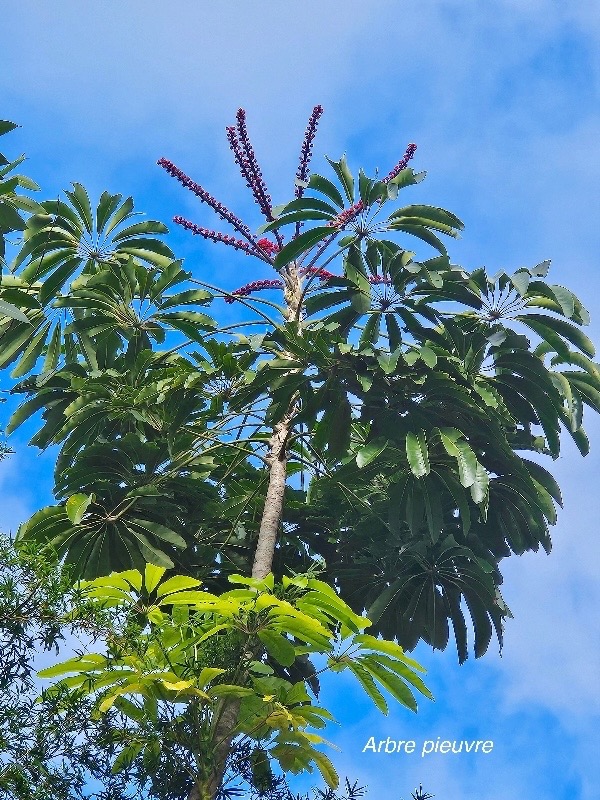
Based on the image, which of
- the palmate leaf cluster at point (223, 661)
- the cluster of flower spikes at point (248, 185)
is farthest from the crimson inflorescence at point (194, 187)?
the palmate leaf cluster at point (223, 661)

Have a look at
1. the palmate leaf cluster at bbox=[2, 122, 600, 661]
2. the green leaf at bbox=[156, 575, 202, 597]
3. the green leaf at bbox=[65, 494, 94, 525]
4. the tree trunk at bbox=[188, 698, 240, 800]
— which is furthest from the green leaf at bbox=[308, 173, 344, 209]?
the tree trunk at bbox=[188, 698, 240, 800]

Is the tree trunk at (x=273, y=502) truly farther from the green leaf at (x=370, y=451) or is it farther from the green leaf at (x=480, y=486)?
the green leaf at (x=480, y=486)

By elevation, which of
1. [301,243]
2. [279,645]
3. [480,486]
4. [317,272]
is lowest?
[279,645]

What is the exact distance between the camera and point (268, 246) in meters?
8.52

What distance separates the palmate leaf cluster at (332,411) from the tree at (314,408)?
0.6 inches

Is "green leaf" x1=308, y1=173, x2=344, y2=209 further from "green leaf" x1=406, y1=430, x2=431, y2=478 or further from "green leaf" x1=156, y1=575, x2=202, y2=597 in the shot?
"green leaf" x1=156, y1=575, x2=202, y2=597

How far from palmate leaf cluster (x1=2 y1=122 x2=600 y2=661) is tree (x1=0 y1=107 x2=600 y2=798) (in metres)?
0.02

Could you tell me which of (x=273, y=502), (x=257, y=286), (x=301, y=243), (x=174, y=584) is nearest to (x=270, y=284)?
(x=257, y=286)

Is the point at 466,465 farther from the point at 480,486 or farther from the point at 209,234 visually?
the point at 209,234

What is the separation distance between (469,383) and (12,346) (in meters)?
3.50

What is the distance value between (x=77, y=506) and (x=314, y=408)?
1614 millimetres

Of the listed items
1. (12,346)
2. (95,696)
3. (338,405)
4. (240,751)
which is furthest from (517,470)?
(12,346)

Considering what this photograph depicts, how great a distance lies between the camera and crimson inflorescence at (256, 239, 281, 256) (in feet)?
27.9

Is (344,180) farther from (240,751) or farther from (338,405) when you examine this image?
(240,751)
